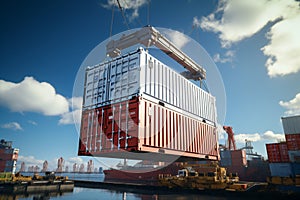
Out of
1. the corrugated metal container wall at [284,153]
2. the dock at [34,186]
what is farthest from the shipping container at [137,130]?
the corrugated metal container wall at [284,153]

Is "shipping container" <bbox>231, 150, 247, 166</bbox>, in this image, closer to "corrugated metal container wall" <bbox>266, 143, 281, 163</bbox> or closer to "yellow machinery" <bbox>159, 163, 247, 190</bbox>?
"corrugated metal container wall" <bbox>266, 143, 281, 163</bbox>

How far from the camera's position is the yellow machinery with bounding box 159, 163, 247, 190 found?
18.5 metres

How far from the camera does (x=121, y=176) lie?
51.3 metres

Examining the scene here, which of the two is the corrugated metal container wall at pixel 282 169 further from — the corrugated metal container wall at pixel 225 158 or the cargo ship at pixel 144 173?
the cargo ship at pixel 144 173

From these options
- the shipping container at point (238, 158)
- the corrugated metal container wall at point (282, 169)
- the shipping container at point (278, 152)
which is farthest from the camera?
the shipping container at point (238, 158)

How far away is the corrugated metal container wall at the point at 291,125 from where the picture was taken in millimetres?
28047

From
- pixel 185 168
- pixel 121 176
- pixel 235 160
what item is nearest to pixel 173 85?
pixel 185 168

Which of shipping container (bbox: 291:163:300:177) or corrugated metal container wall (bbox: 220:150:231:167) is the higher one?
corrugated metal container wall (bbox: 220:150:231:167)

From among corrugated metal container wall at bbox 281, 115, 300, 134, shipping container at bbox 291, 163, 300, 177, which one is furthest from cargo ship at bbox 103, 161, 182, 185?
corrugated metal container wall at bbox 281, 115, 300, 134

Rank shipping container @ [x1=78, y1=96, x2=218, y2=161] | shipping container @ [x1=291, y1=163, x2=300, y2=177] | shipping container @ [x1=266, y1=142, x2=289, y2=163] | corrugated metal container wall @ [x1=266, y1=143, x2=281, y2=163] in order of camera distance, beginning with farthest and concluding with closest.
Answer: corrugated metal container wall @ [x1=266, y1=143, x2=281, y2=163] < shipping container @ [x1=266, y1=142, x2=289, y2=163] < shipping container @ [x1=291, y1=163, x2=300, y2=177] < shipping container @ [x1=78, y1=96, x2=218, y2=161]

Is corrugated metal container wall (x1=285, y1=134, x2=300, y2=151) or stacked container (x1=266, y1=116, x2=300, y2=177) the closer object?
stacked container (x1=266, y1=116, x2=300, y2=177)

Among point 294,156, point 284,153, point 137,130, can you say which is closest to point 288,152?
point 294,156

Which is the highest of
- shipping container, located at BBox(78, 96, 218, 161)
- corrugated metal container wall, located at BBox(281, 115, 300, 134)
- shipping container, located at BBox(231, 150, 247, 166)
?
corrugated metal container wall, located at BBox(281, 115, 300, 134)

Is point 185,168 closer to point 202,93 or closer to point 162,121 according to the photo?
point 202,93
